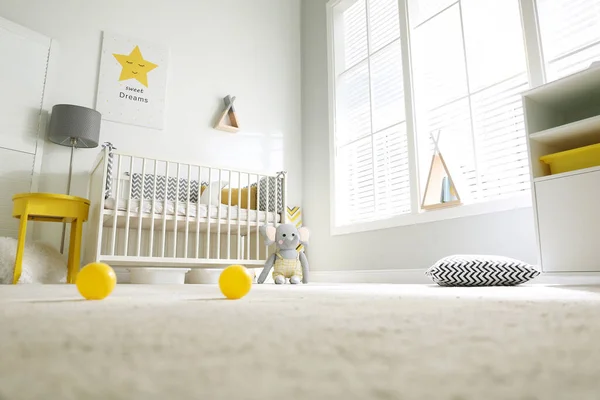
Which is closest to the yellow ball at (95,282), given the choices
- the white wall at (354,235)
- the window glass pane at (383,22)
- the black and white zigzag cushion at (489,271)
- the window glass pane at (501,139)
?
the black and white zigzag cushion at (489,271)

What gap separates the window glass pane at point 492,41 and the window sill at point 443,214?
2.38 ft

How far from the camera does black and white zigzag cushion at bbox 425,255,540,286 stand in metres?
1.66

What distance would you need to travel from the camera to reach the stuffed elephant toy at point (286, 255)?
2.38m

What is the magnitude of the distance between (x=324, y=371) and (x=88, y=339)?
20 cm

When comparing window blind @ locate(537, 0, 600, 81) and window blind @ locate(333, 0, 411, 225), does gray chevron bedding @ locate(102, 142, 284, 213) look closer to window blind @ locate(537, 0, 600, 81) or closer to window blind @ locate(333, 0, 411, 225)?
window blind @ locate(333, 0, 411, 225)

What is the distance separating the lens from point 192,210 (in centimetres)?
265

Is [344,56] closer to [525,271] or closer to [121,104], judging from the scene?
[121,104]

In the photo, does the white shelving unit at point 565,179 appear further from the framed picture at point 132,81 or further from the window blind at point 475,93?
the framed picture at point 132,81

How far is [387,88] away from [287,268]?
1.59 metres

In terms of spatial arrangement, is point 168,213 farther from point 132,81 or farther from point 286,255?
point 132,81

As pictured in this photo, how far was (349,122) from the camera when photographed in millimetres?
3445

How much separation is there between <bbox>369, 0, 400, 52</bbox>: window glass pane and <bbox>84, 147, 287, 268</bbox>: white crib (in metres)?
1.30

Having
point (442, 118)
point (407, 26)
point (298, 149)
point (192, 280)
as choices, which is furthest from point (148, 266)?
point (407, 26)

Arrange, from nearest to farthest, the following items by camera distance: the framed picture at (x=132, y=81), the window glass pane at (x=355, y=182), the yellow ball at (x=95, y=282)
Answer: the yellow ball at (x=95, y=282) < the framed picture at (x=132, y=81) < the window glass pane at (x=355, y=182)
